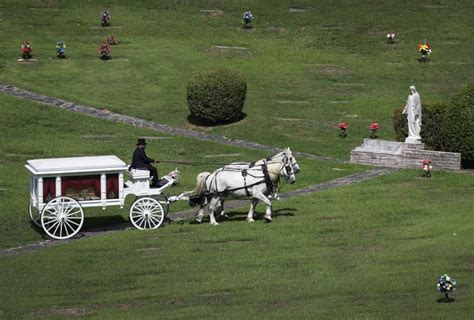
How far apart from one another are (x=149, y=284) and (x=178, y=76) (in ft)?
109

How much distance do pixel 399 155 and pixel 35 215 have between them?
15.9m

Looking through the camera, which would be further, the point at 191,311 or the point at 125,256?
the point at 125,256

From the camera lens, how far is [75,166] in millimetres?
35438

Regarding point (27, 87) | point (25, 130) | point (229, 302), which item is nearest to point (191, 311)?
point (229, 302)

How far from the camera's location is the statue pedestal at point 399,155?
46.1 meters

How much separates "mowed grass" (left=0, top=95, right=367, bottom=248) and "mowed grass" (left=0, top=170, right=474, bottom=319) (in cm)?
457

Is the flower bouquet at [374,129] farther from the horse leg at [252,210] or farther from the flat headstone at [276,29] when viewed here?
the flat headstone at [276,29]

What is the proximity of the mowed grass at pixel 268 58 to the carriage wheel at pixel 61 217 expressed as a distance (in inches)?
661

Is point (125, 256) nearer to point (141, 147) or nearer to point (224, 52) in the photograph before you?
point (141, 147)

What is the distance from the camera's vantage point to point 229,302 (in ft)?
92.0

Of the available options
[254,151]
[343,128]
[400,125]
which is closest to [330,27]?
[343,128]

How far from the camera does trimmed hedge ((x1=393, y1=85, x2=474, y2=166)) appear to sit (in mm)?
46625

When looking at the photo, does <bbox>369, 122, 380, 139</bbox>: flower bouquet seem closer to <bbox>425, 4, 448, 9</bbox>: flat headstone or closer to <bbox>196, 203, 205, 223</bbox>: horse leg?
<bbox>196, 203, 205, 223</bbox>: horse leg

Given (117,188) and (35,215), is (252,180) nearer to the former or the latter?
(117,188)
